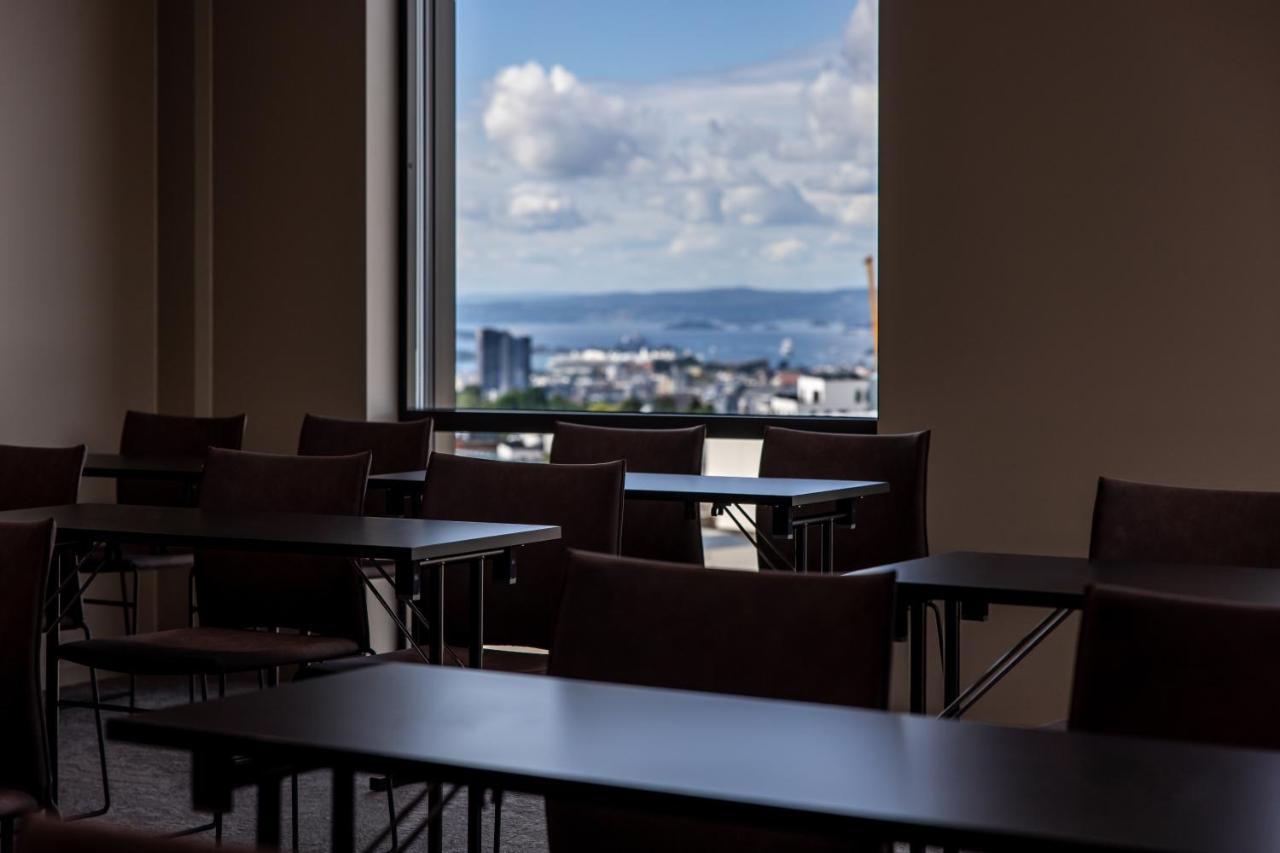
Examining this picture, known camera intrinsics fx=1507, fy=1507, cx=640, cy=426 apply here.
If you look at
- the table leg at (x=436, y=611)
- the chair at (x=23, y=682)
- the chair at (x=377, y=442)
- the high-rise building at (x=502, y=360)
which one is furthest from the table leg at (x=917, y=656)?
the high-rise building at (x=502, y=360)

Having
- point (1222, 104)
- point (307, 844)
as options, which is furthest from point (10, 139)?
point (1222, 104)

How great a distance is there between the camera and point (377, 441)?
516cm

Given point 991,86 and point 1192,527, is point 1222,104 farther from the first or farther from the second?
point 1192,527

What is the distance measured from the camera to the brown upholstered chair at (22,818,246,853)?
0.98 meters

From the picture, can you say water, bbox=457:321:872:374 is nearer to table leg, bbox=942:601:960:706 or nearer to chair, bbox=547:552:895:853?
table leg, bbox=942:601:960:706

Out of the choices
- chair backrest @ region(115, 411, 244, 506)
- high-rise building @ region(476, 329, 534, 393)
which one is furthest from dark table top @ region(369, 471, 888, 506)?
high-rise building @ region(476, 329, 534, 393)

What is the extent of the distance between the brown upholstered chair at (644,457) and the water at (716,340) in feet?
3.81

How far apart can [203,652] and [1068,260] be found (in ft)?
10.0

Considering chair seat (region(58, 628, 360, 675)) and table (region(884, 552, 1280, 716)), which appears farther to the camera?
chair seat (region(58, 628, 360, 675))

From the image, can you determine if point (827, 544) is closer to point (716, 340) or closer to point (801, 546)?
point (801, 546)

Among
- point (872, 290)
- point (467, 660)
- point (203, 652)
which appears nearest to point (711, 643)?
point (467, 660)

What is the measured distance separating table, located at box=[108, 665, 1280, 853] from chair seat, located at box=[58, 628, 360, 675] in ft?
5.94

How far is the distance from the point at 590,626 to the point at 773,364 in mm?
3928

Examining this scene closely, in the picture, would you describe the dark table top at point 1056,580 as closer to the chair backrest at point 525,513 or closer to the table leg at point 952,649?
the table leg at point 952,649
